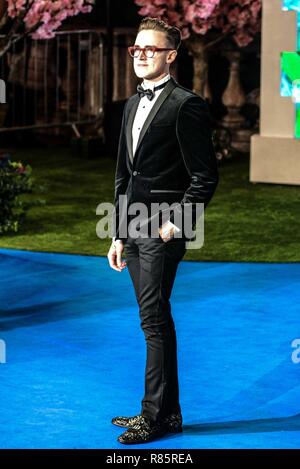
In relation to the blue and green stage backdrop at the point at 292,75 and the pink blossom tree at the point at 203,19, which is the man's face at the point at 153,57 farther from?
the pink blossom tree at the point at 203,19

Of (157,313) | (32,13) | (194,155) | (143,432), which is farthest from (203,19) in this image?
(143,432)

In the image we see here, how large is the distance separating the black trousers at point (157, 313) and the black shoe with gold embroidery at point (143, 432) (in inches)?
1.5

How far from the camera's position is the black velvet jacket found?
6176 mm

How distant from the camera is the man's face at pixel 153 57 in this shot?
6.20 metres

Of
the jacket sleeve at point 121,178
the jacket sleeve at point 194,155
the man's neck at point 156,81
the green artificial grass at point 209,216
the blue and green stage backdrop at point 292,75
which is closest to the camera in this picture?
the jacket sleeve at point 194,155

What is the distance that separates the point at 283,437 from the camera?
6.36 meters

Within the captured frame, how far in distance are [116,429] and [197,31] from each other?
11211mm

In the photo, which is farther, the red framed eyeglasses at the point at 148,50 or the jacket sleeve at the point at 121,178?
the jacket sleeve at the point at 121,178

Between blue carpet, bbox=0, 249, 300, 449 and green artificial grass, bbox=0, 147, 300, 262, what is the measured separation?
0.54 meters

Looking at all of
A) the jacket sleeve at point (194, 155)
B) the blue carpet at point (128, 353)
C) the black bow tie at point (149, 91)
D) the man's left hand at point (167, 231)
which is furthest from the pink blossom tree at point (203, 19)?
the man's left hand at point (167, 231)

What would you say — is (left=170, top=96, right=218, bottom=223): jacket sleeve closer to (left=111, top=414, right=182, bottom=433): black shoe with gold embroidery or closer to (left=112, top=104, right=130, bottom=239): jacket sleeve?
(left=112, top=104, right=130, bottom=239): jacket sleeve

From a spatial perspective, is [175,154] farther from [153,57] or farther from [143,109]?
[153,57]

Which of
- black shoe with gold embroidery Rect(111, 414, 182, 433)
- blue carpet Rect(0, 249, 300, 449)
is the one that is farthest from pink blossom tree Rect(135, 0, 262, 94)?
black shoe with gold embroidery Rect(111, 414, 182, 433)

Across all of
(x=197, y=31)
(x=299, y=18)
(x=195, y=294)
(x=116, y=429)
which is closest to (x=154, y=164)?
(x=116, y=429)
